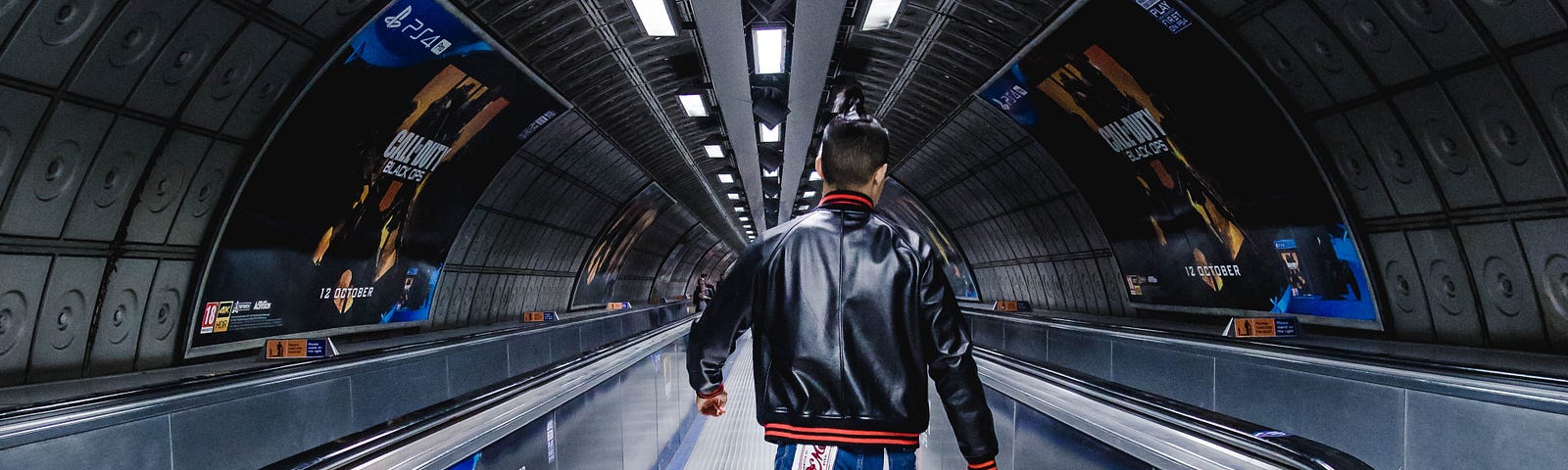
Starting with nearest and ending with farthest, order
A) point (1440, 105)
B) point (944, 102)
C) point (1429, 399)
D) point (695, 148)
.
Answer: point (1429, 399) < point (1440, 105) < point (944, 102) < point (695, 148)

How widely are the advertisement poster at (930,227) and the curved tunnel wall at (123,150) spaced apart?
16.1 metres

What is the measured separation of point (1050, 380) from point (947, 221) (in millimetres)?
17258

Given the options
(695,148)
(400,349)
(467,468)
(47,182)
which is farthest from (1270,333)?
(695,148)

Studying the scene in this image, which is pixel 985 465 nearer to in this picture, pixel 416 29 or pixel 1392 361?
pixel 1392 361

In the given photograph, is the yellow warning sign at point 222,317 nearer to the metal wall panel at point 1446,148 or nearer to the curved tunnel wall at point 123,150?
the curved tunnel wall at point 123,150

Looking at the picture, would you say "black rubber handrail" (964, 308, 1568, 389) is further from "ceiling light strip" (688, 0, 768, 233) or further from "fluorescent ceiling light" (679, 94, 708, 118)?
"fluorescent ceiling light" (679, 94, 708, 118)

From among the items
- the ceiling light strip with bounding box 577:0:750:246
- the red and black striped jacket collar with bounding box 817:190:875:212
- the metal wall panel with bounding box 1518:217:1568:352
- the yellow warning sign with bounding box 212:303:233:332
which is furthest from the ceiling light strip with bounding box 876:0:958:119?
the yellow warning sign with bounding box 212:303:233:332

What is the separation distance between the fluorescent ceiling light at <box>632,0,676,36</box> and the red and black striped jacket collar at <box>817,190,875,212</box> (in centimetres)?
562

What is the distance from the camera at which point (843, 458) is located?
2430 mm

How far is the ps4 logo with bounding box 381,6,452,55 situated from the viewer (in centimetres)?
721

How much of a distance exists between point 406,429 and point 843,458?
1.34m

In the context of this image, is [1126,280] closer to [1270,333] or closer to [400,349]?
[1270,333]

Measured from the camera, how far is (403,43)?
25.3ft

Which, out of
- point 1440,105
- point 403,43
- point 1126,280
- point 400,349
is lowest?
point 400,349
